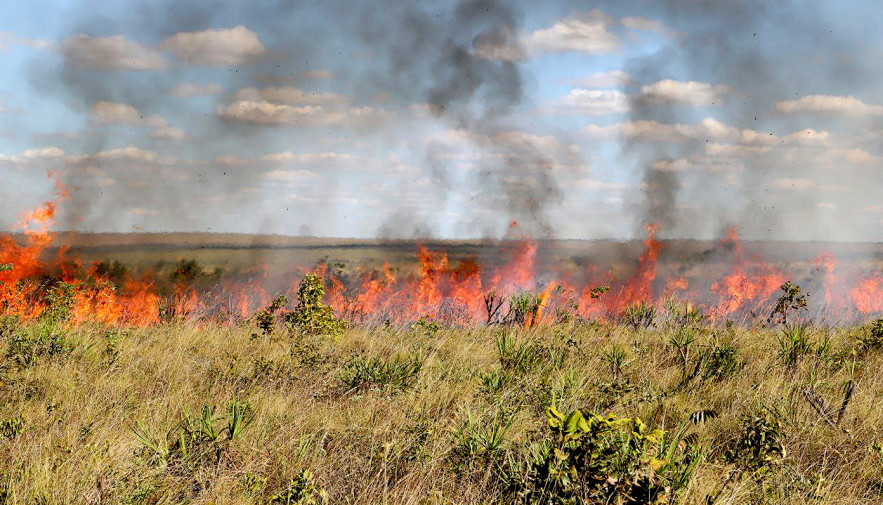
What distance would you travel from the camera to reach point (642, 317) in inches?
412

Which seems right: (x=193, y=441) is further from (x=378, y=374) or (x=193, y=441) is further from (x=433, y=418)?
(x=378, y=374)

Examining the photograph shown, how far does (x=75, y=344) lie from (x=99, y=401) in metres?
2.40

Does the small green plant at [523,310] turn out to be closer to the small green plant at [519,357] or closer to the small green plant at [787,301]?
the small green plant at [519,357]

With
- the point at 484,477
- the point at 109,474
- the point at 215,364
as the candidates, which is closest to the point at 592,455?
the point at 484,477

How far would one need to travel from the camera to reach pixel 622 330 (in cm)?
987

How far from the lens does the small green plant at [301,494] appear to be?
347 centimetres

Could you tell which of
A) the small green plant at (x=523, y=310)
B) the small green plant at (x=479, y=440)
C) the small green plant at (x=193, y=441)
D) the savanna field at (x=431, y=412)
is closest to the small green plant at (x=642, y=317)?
the savanna field at (x=431, y=412)

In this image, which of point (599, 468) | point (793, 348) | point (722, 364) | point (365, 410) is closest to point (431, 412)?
point (365, 410)

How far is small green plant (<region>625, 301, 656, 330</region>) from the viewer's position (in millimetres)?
10391

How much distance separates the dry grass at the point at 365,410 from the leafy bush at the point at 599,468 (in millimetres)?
210

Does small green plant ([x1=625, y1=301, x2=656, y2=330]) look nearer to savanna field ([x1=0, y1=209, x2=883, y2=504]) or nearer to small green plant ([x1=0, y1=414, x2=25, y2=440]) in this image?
savanna field ([x1=0, y1=209, x2=883, y2=504])

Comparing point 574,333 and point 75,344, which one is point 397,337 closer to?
point 574,333

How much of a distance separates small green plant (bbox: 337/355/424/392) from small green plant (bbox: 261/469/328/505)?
7.00 feet

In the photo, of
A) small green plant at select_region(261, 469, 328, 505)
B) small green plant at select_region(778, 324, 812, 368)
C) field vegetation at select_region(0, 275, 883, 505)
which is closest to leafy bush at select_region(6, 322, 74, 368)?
field vegetation at select_region(0, 275, 883, 505)
